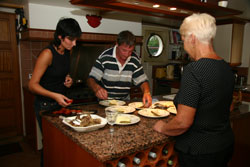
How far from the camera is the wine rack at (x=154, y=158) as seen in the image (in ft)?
4.24

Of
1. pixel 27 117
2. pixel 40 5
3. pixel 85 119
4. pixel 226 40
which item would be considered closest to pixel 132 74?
pixel 85 119

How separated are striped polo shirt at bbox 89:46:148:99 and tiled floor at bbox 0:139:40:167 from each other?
63.0 inches

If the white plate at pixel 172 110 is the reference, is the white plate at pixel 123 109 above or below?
above

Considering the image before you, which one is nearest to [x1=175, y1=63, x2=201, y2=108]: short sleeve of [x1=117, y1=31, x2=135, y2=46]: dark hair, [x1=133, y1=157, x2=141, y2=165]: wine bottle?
[x1=133, y1=157, x2=141, y2=165]: wine bottle

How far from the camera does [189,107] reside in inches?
46.3

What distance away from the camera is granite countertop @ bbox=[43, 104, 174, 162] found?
3.85ft

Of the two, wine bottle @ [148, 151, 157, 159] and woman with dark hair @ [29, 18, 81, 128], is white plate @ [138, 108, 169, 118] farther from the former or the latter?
woman with dark hair @ [29, 18, 81, 128]

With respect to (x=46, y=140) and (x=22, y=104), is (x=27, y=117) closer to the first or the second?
(x=22, y=104)

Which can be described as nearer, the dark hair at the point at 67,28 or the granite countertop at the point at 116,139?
the granite countertop at the point at 116,139

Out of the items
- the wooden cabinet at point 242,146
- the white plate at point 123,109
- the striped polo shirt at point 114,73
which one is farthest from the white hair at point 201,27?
the wooden cabinet at point 242,146

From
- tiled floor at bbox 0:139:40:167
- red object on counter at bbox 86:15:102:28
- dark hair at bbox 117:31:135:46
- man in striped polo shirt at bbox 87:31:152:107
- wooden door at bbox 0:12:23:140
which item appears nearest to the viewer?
dark hair at bbox 117:31:135:46

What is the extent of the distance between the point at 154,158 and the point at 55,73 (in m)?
1.12

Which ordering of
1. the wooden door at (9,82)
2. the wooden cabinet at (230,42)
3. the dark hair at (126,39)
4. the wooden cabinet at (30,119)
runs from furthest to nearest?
the wooden cabinet at (230,42) → the wooden door at (9,82) → the wooden cabinet at (30,119) → the dark hair at (126,39)

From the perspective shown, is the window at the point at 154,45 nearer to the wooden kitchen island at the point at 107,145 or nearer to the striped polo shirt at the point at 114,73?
the striped polo shirt at the point at 114,73
